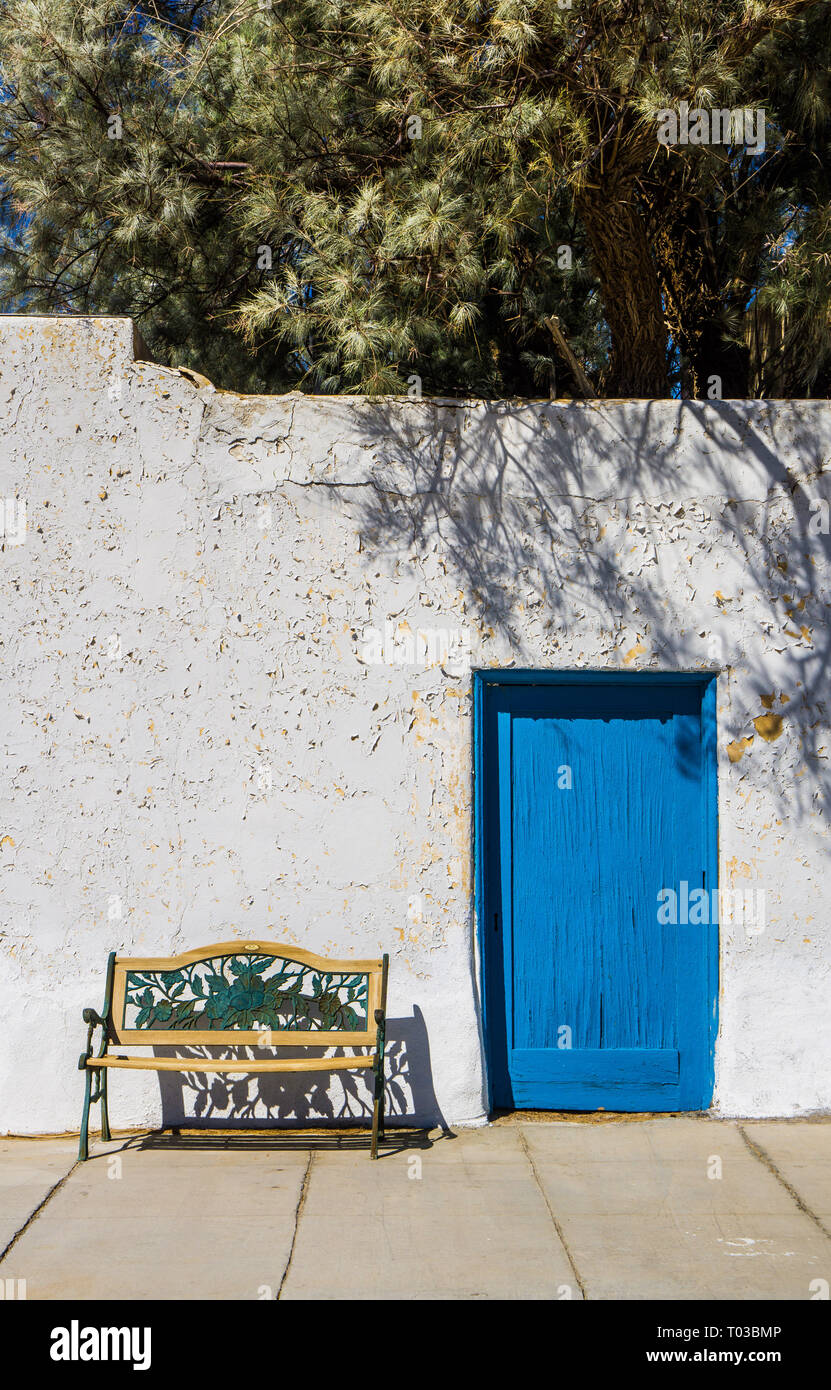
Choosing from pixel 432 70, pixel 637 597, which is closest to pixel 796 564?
pixel 637 597

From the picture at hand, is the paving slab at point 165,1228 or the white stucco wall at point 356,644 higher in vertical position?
the white stucco wall at point 356,644

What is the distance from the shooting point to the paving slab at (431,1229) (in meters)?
3.70

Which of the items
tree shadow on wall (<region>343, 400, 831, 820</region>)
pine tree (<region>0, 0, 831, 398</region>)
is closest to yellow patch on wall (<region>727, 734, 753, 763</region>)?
tree shadow on wall (<region>343, 400, 831, 820</region>)

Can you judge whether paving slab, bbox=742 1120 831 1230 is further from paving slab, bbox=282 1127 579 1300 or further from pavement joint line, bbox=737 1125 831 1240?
paving slab, bbox=282 1127 579 1300

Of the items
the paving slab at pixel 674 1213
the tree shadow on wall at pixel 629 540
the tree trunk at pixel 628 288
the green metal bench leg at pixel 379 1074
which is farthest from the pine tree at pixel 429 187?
the paving slab at pixel 674 1213

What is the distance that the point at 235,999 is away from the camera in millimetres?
5102

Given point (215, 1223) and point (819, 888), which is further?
point (819, 888)

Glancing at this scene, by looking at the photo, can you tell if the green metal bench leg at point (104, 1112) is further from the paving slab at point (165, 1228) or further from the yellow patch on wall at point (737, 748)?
the yellow patch on wall at point (737, 748)

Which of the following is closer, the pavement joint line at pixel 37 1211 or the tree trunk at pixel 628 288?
the pavement joint line at pixel 37 1211

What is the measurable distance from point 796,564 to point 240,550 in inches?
106

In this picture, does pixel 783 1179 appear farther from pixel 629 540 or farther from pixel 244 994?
pixel 629 540

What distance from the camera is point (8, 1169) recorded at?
4734mm

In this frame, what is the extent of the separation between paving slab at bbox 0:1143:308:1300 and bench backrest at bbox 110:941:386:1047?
1.82ft

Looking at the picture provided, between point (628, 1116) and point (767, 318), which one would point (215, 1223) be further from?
point (767, 318)
